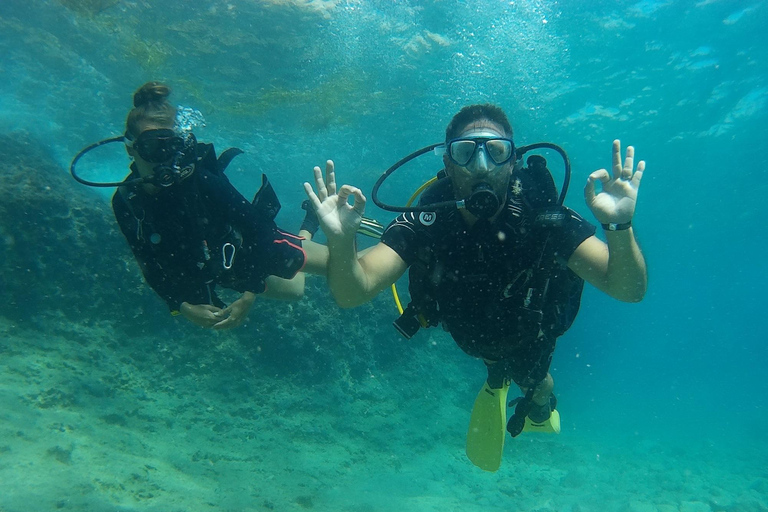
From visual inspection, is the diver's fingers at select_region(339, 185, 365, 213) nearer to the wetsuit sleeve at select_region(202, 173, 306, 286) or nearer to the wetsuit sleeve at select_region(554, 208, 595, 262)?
the wetsuit sleeve at select_region(554, 208, 595, 262)

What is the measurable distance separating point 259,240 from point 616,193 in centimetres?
364

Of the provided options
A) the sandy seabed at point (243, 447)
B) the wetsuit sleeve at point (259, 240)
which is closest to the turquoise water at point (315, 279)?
the sandy seabed at point (243, 447)

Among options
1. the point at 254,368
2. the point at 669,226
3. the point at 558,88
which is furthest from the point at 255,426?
the point at 669,226

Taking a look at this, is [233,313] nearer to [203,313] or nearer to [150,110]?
[203,313]

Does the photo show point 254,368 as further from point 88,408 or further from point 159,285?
point 159,285

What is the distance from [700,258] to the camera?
197 ft

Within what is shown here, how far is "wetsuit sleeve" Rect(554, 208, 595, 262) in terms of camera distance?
335cm

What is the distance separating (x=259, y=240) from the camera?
4602 mm

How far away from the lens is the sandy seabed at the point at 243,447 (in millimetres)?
6699

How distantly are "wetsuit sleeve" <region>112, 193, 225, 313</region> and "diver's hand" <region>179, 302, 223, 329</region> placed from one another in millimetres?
70

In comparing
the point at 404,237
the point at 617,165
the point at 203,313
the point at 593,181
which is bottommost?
the point at 203,313

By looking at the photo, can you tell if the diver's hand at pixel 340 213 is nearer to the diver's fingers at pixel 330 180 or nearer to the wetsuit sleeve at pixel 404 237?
the diver's fingers at pixel 330 180

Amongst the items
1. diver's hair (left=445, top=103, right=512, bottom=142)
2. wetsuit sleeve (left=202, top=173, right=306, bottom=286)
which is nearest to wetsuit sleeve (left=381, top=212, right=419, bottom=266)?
diver's hair (left=445, top=103, right=512, bottom=142)

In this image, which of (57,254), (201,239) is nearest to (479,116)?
(201,239)
